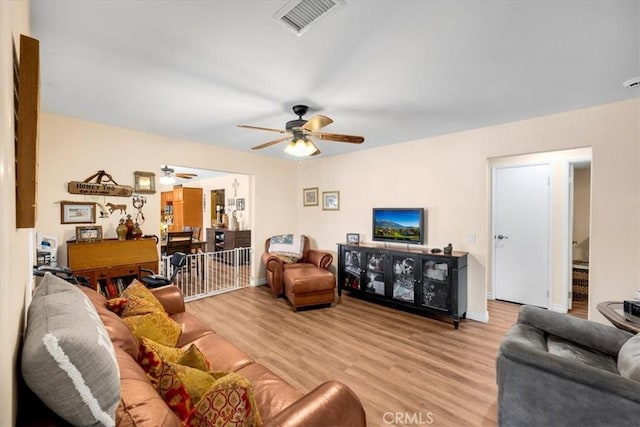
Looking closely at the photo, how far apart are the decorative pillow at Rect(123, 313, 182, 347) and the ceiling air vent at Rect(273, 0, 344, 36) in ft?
6.47

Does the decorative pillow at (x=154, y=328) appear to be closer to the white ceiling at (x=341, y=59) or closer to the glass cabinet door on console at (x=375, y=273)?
the white ceiling at (x=341, y=59)

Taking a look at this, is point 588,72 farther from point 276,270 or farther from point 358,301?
point 276,270

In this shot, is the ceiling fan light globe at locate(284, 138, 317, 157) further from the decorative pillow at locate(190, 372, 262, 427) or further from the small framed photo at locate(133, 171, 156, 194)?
the small framed photo at locate(133, 171, 156, 194)

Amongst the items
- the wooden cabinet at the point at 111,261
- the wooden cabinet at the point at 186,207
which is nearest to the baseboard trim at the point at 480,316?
the wooden cabinet at the point at 111,261

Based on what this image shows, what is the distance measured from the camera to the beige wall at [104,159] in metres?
3.04

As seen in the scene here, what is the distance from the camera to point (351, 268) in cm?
435

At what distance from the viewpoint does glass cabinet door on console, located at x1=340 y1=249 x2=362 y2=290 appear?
14.0 feet

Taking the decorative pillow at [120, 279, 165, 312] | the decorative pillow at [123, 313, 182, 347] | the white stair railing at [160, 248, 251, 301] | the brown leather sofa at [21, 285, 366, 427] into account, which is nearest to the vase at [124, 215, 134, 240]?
the white stair railing at [160, 248, 251, 301]

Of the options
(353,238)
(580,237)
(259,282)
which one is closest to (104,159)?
(259,282)

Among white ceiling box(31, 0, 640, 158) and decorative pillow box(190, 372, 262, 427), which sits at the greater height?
white ceiling box(31, 0, 640, 158)

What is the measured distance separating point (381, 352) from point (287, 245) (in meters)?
2.64

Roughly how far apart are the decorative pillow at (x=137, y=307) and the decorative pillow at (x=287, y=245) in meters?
2.94

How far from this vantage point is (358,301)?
4.23 meters
